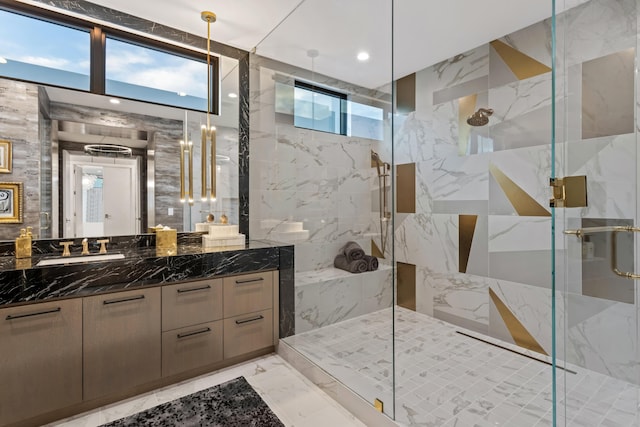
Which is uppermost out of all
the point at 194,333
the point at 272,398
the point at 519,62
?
the point at 519,62

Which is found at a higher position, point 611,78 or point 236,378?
point 611,78

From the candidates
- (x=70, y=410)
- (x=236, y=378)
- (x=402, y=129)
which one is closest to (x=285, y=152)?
(x=402, y=129)

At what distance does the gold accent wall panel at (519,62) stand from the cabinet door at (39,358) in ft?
11.6

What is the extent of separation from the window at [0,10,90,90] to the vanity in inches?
46.6

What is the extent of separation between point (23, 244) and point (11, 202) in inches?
11.7

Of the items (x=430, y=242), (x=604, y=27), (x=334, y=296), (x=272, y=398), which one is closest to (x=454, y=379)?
(x=334, y=296)

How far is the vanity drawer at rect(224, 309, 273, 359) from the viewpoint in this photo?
238 centimetres

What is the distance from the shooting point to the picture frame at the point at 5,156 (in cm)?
210

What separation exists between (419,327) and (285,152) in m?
2.05

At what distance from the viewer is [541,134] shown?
98.6 inches

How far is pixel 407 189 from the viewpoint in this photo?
341 cm

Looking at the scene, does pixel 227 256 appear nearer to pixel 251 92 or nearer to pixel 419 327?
pixel 251 92

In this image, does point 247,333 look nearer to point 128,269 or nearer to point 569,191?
point 128,269

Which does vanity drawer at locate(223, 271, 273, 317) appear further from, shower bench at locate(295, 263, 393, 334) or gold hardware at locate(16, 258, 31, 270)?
gold hardware at locate(16, 258, 31, 270)
